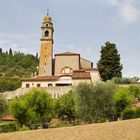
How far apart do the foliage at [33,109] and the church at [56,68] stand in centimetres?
2236

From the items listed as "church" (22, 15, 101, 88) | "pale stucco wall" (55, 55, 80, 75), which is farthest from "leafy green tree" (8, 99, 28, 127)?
"pale stucco wall" (55, 55, 80, 75)

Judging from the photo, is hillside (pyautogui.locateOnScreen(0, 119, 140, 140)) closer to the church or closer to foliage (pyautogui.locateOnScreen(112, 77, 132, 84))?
the church

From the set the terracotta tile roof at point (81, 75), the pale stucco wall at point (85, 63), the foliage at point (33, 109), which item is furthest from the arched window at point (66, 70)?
the foliage at point (33, 109)

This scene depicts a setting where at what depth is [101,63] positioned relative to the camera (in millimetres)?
85438

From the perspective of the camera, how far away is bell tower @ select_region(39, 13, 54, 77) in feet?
287

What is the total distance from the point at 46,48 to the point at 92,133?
6048 cm

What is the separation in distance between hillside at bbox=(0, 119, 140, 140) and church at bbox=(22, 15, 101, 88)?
42.8m

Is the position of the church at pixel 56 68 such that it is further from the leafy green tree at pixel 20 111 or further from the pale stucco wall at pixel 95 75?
the leafy green tree at pixel 20 111

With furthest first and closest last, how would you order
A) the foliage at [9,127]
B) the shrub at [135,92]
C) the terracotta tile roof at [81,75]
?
the terracotta tile roof at [81,75]
the shrub at [135,92]
the foliage at [9,127]

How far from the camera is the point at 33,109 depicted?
174 ft

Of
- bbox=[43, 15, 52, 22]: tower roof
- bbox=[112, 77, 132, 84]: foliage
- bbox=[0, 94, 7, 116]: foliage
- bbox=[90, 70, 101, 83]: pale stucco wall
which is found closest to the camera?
bbox=[0, 94, 7, 116]: foliage

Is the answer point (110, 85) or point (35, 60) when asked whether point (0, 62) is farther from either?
point (110, 85)

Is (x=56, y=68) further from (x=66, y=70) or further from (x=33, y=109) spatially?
(x=33, y=109)

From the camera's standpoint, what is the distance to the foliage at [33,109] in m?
52.2
